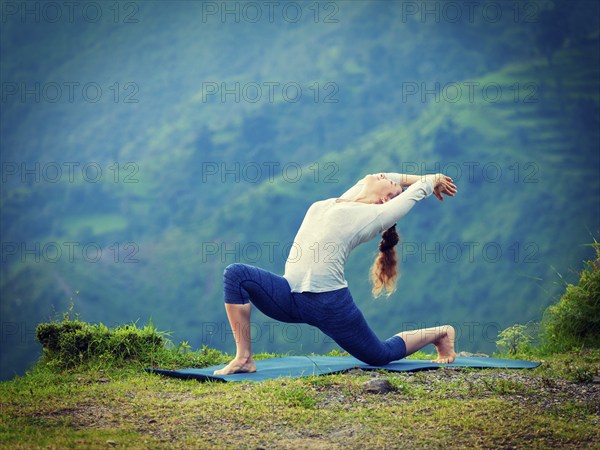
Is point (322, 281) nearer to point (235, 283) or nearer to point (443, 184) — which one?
point (235, 283)

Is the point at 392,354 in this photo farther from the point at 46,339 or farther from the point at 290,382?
the point at 46,339

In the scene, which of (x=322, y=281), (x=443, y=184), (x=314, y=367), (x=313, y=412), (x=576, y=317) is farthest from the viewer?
(x=576, y=317)

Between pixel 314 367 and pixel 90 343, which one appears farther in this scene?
pixel 90 343

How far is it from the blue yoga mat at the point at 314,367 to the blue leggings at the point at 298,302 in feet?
0.91

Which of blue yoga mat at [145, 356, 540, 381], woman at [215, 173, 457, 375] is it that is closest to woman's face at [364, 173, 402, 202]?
woman at [215, 173, 457, 375]

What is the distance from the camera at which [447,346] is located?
5578mm

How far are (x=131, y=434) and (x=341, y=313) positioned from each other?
1.79 m

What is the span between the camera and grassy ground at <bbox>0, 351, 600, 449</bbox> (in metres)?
3.57

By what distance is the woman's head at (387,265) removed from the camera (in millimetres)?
5531

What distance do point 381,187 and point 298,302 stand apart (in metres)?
1.01

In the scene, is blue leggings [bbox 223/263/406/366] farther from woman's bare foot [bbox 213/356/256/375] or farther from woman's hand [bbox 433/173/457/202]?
woman's hand [bbox 433/173/457/202]

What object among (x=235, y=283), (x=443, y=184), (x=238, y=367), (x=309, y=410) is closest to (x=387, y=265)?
(x=443, y=184)

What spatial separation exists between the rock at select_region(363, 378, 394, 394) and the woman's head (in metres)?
1.09

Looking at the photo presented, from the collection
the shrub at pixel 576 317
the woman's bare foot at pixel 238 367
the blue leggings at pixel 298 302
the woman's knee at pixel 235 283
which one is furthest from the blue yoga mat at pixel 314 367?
the shrub at pixel 576 317
